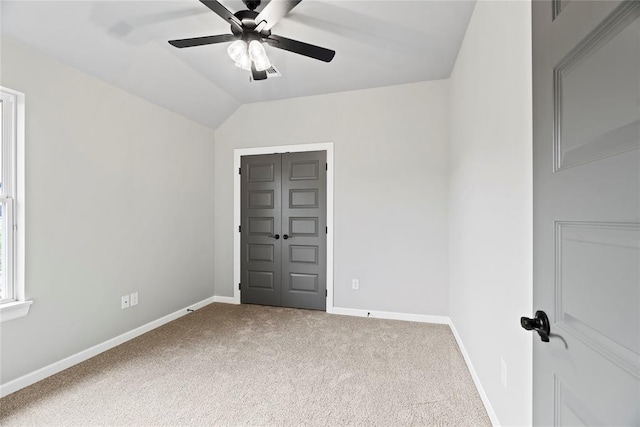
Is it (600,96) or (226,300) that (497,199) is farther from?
(226,300)

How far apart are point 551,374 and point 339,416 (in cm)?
141

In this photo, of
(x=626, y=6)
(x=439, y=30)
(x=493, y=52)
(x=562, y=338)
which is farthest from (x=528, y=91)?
→ (x=439, y=30)

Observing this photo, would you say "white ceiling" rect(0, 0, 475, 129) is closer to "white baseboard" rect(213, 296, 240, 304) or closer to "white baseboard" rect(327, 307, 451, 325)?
"white baseboard" rect(213, 296, 240, 304)

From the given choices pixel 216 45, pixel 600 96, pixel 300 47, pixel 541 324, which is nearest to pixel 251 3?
pixel 300 47

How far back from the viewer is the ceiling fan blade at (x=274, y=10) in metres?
1.79

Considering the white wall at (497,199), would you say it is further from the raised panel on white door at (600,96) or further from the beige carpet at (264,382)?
the raised panel on white door at (600,96)

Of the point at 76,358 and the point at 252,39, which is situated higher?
the point at 252,39

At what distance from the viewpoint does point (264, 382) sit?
228 cm

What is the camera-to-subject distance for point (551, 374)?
2.84 ft

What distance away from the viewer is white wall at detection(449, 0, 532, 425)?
54.3 inches

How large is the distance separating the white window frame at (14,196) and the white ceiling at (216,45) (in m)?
0.52

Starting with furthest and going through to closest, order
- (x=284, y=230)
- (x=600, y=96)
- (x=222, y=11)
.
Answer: (x=284, y=230) < (x=222, y=11) < (x=600, y=96)

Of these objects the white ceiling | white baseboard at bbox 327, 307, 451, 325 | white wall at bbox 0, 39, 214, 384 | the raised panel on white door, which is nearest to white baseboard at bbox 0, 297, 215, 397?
white wall at bbox 0, 39, 214, 384

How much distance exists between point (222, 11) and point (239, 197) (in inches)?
105
